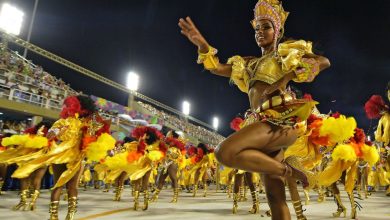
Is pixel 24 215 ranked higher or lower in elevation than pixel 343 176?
lower

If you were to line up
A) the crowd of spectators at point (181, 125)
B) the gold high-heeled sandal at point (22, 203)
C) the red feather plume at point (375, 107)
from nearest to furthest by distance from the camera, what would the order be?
the red feather plume at point (375, 107)
the gold high-heeled sandal at point (22, 203)
the crowd of spectators at point (181, 125)

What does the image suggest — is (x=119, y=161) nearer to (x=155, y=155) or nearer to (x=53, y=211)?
(x=155, y=155)

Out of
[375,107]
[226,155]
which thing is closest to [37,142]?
[226,155]

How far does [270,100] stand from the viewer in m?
2.65

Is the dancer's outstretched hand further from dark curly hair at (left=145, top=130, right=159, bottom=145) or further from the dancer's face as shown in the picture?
dark curly hair at (left=145, top=130, right=159, bottom=145)

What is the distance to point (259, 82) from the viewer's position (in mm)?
2895

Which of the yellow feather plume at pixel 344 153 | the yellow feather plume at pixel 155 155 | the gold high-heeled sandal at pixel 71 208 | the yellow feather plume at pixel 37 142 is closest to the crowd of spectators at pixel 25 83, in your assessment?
the yellow feather plume at pixel 37 142

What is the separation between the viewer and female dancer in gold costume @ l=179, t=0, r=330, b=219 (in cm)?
235

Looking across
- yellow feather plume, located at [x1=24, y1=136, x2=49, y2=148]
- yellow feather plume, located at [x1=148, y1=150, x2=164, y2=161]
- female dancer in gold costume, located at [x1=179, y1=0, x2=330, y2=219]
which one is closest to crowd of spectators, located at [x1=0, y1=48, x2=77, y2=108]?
yellow feather plume, located at [x1=24, y1=136, x2=49, y2=148]

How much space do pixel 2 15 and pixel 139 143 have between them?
18.5m

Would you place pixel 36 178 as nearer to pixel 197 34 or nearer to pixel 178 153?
pixel 178 153

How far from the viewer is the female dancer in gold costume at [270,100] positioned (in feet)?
7.70

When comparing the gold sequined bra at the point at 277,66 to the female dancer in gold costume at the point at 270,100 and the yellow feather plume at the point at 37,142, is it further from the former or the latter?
the yellow feather plume at the point at 37,142

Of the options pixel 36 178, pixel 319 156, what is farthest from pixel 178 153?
pixel 319 156
